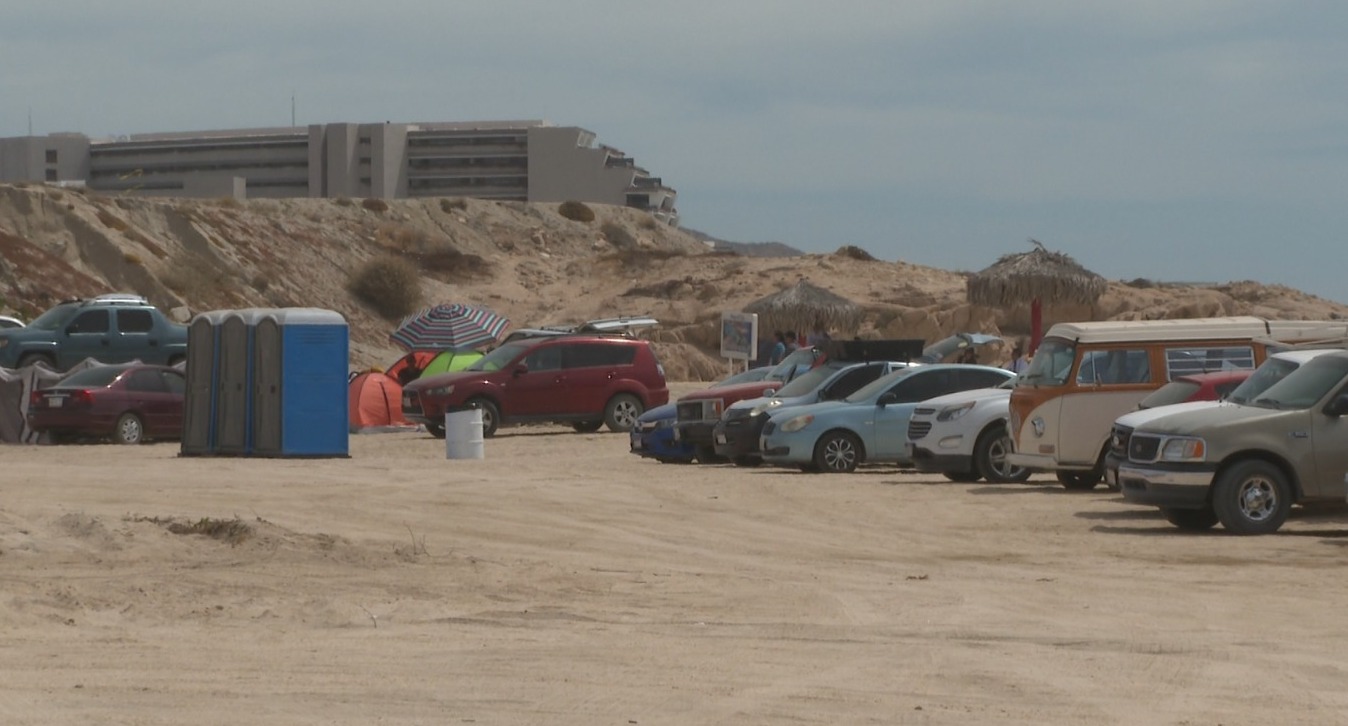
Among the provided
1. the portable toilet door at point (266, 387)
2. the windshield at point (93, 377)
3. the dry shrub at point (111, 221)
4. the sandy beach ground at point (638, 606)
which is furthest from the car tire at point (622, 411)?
the dry shrub at point (111, 221)

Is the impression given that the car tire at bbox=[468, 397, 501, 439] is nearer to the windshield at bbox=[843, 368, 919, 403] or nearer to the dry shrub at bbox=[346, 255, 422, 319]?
the windshield at bbox=[843, 368, 919, 403]

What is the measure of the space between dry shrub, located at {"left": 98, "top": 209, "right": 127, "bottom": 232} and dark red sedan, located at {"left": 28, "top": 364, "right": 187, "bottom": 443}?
121 feet

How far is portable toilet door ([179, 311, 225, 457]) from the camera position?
1008 inches

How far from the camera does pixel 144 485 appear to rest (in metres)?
18.6

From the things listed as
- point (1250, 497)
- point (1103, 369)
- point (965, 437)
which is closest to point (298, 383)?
point (965, 437)

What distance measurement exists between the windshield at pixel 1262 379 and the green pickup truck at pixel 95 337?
78.3ft

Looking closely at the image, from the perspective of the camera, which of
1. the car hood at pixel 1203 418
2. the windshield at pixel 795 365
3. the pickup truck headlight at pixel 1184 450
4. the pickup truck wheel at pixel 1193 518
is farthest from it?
the windshield at pixel 795 365

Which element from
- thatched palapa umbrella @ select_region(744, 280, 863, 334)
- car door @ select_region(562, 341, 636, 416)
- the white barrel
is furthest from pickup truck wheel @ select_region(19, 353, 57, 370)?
thatched palapa umbrella @ select_region(744, 280, 863, 334)

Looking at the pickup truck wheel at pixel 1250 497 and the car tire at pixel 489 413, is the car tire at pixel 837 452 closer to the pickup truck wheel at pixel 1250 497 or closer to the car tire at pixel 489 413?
the pickup truck wheel at pixel 1250 497

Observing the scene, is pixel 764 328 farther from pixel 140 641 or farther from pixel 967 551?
pixel 140 641

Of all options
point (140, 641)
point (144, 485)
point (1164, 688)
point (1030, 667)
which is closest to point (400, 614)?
point (140, 641)

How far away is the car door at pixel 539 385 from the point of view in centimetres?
3173

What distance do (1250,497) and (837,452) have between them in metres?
7.53

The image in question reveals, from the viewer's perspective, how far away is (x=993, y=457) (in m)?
21.8
